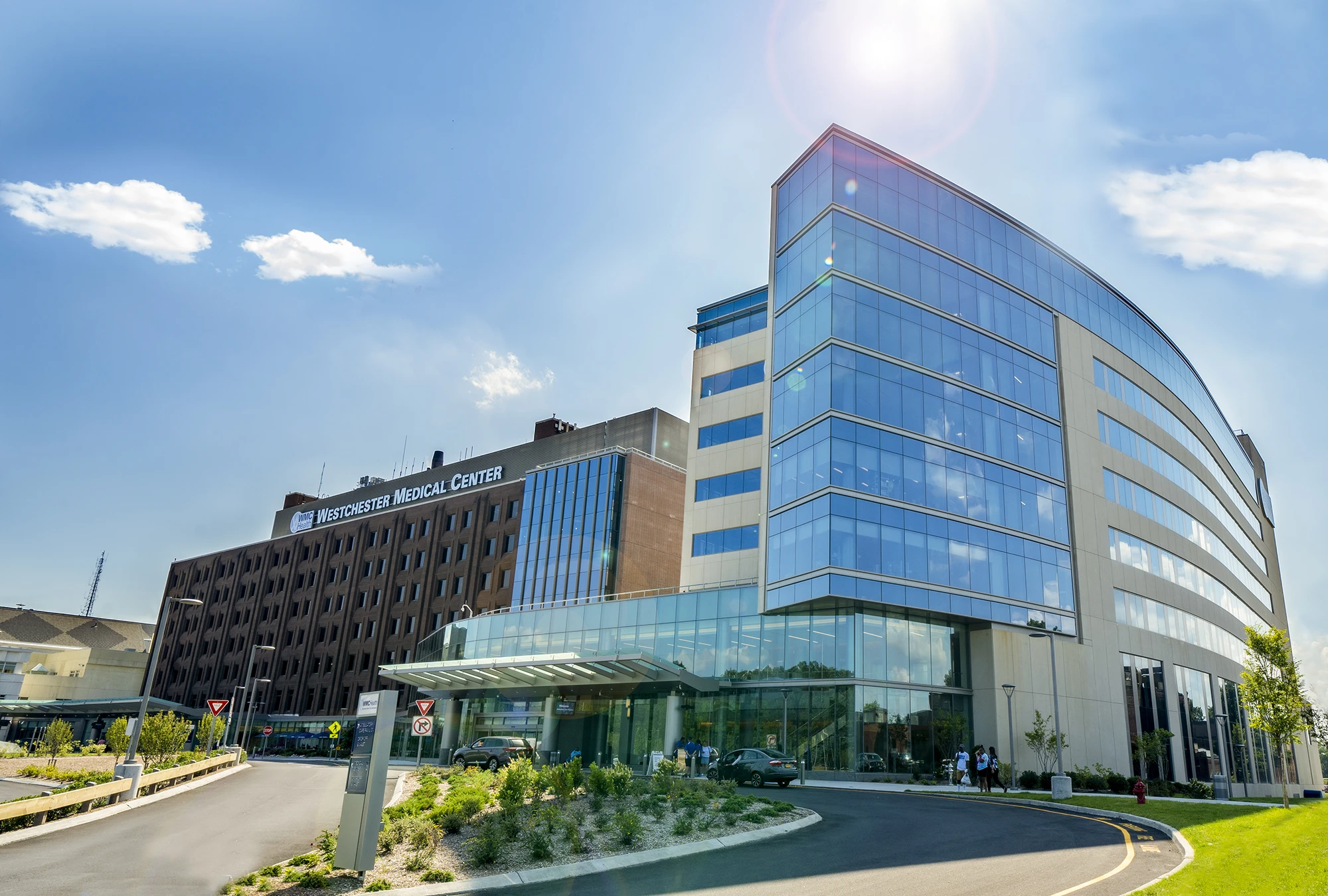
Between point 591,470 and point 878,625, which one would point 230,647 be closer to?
point 591,470

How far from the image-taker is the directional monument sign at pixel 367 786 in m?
13.5

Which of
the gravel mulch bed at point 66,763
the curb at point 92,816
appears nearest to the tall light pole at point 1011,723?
the curb at point 92,816

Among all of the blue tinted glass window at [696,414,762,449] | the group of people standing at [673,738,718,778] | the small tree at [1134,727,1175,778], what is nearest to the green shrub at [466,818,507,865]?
the group of people standing at [673,738,718,778]

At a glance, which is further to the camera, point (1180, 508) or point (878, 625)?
point (1180, 508)

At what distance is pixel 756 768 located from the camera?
32250mm

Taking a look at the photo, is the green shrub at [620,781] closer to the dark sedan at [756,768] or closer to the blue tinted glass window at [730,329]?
the dark sedan at [756,768]

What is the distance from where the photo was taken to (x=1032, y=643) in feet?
148

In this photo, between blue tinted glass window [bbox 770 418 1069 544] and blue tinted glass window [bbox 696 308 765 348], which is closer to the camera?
blue tinted glass window [bbox 770 418 1069 544]

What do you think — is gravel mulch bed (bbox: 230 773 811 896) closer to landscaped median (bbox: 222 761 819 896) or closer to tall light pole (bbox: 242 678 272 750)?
landscaped median (bbox: 222 761 819 896)

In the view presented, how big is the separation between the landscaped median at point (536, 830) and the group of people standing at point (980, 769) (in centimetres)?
1440

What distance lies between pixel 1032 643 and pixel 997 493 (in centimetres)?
744

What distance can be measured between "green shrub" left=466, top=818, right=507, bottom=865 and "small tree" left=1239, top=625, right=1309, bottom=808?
90.3 ft

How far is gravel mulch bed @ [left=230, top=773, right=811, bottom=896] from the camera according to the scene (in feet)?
43.7

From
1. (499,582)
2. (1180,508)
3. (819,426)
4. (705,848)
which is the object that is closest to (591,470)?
(499,582)
